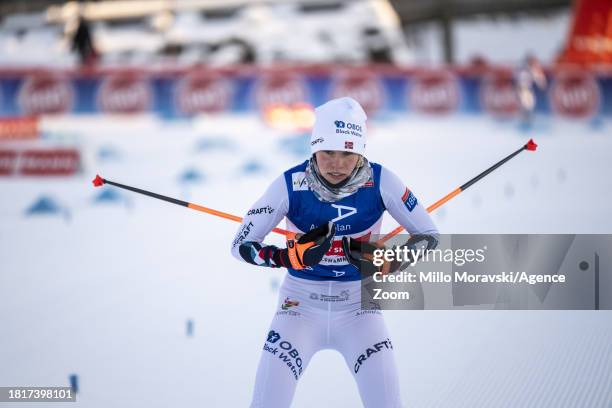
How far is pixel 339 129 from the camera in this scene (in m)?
3.14

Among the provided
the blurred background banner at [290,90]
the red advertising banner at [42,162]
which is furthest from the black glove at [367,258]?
the blurred background banner at [290,90]

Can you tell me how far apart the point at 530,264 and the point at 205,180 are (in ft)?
27.2

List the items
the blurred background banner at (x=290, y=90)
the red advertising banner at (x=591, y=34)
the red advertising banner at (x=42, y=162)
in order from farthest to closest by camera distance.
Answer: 1. the red advertising banner at (x=591, y=34)
2. the blurred background banner at (x=290, y=90)
3. the red advertising banner at (x=42, y=162)

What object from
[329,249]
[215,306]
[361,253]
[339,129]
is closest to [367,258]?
[361,253]

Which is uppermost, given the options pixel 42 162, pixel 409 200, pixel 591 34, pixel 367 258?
pixel 591 34

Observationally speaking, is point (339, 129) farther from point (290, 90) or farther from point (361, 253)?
point (290, 90)

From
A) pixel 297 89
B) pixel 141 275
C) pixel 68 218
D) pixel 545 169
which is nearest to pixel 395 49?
pixel 297 89

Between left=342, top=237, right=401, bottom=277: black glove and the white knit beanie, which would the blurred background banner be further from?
left=342, top=237, right=401, bottom=277: black glove

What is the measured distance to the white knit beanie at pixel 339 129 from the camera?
313 cm

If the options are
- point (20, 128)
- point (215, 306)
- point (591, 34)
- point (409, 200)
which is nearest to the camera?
point (409, 200)

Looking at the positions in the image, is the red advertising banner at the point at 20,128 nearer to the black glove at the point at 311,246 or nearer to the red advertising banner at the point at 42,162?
the red advertising banner at the point at 42,162

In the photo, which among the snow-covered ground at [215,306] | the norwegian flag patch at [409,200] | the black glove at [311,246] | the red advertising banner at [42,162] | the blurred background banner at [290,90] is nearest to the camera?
the black glove at [311,246]

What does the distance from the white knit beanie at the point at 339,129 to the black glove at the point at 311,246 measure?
408 millimetres

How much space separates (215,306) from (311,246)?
9.36ft
